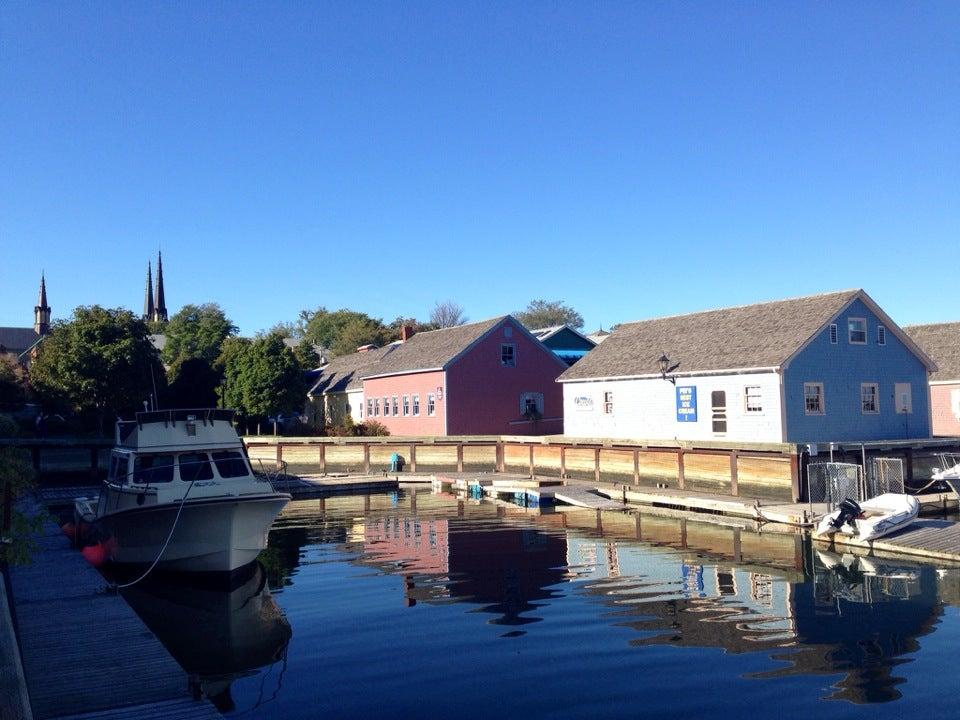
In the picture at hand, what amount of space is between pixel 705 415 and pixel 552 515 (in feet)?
28.1

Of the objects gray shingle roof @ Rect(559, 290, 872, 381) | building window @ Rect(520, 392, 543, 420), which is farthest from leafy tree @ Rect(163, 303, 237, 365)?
gray shingle roof @ Rect(559, 290, 872, 381)

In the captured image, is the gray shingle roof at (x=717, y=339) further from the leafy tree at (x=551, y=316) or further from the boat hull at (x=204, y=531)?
the leafy tree at (x=551, y=316)

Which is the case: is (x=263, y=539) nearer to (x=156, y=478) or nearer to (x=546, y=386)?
(x=156, y=478)

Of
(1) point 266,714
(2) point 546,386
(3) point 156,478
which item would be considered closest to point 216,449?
(3) point 156,478

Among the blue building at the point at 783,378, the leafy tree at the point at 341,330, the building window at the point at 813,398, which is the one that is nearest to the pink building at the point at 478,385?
the blue building at the point at 783,378

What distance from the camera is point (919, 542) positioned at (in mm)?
20750

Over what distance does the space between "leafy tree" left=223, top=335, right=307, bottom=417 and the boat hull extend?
3557 cm

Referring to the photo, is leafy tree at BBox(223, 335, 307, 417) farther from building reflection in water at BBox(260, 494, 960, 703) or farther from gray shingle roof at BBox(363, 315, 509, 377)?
building reflection in water at BBox(260, 494, 960, 703)

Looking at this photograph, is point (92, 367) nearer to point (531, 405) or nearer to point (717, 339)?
point (531, 405)

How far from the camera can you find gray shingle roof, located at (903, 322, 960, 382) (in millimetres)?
41203

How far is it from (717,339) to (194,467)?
22.9 m

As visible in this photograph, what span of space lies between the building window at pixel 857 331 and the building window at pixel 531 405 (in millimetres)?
19502

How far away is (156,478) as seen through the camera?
19.4m

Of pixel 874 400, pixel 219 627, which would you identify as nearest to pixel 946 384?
pixel 874 400
